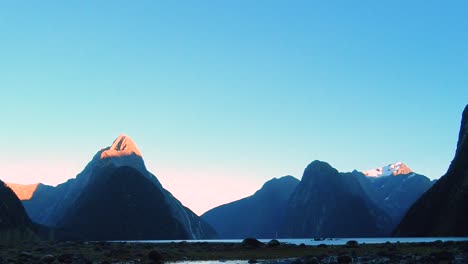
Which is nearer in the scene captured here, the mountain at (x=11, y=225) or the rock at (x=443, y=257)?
the rock at (x=443, y=257)

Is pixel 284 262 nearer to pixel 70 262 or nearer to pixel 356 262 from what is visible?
pixel 356 262

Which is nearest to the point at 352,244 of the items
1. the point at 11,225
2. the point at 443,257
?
the point at 443,257

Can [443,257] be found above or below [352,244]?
below

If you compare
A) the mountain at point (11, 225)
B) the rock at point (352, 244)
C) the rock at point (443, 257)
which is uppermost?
the mountain at point (11, 225)

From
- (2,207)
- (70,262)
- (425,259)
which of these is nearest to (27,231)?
(2,207)

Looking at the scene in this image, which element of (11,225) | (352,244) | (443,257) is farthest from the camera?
(11,225)

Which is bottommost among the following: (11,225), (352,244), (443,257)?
(443,257)

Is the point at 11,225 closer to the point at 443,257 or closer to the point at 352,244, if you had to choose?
the point at 352,244

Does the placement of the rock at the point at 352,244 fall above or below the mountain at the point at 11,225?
below

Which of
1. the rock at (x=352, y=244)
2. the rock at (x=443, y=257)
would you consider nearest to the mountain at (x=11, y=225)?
the rock at (x=352, y=244)

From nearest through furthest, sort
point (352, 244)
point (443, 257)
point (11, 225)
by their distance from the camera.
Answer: point (443, 257) → point (352, 244) → point (11, 225)

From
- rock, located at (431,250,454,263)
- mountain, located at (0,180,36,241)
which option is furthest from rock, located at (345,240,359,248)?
mountain, located at (0,180,36,241)

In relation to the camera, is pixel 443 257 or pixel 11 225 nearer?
pixel 443 257

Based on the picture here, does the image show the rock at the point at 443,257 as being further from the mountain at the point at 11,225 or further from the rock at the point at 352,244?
the mountain at the point at 11,225
